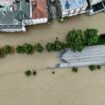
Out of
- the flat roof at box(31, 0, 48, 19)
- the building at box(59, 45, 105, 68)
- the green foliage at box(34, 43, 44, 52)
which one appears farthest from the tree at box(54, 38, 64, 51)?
the flat roof at box(31, 0, 48, 19)

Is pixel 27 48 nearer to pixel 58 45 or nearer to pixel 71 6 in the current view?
pixel 58 45

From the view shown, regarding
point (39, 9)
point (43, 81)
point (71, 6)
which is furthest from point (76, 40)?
point (43, 81)

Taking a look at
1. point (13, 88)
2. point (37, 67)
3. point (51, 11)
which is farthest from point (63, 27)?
point (13, 88)

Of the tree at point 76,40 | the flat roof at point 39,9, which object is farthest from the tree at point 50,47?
the flat roof at point 39,9

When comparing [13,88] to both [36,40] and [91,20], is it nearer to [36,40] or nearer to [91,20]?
[36,40]

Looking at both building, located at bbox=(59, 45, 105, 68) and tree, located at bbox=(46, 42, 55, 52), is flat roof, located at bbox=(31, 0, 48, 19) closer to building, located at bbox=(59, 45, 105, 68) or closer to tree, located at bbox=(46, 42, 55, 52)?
tree, located at bbox=(46, 42, 55, 52)

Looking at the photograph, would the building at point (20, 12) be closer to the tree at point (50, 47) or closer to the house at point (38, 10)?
the house at point (38, 10)
